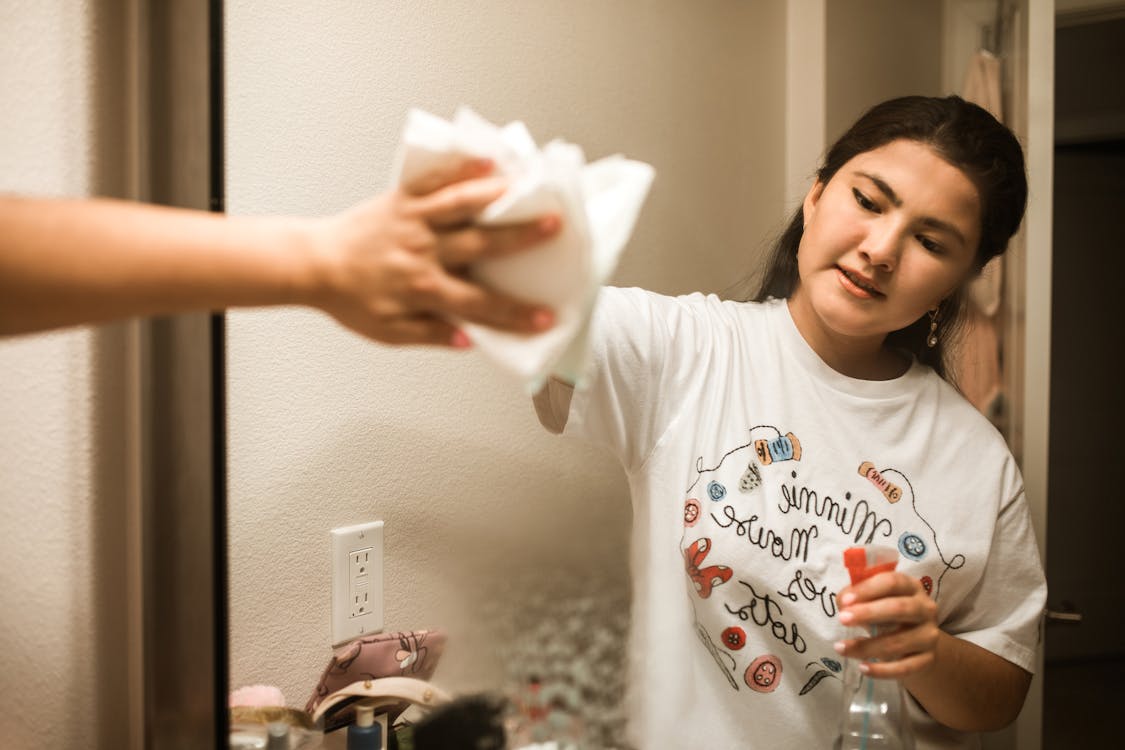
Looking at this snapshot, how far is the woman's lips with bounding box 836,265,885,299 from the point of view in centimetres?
76

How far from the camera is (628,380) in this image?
2.41ft

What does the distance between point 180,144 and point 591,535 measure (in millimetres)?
449

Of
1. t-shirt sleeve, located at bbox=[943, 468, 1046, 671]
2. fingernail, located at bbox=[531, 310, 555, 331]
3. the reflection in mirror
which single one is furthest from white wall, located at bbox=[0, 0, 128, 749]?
t-shirt sleeve, located at bbox=[943, 468, 1046, 671]

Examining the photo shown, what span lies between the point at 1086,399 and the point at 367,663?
3.29 feet

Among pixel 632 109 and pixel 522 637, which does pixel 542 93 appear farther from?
pixel 522 637

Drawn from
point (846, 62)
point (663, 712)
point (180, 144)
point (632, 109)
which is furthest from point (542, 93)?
point (663, 712)

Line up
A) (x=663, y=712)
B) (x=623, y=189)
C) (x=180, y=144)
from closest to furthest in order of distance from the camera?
(x=623, y=189)
(x=180, y=144)
(x=663, y=712)

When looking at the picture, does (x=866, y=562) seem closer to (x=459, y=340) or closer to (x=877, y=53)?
(x=459, y=340)

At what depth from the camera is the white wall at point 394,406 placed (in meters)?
0.67

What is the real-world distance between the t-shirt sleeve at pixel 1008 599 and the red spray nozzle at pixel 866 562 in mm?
256

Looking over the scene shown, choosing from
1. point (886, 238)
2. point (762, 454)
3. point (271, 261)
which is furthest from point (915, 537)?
point (271, 261)

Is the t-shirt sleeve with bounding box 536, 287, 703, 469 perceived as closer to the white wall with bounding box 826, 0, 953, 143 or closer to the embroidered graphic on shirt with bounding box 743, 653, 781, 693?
the embroidered graphic on shirt with bounding box 743, 653, 781, 693

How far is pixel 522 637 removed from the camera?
648mm

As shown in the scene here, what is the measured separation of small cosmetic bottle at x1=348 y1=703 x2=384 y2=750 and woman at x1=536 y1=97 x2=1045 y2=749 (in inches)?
8.2
